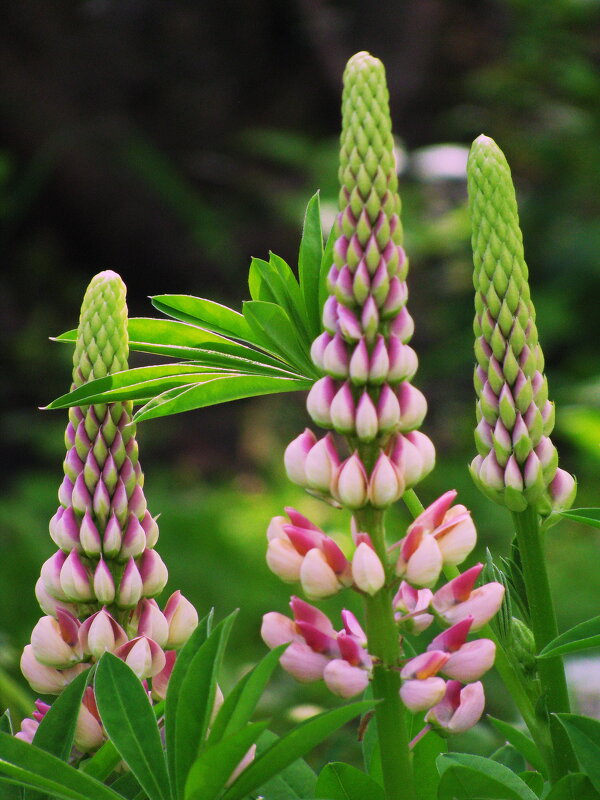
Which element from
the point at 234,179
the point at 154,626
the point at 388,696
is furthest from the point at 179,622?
the point at 234,179

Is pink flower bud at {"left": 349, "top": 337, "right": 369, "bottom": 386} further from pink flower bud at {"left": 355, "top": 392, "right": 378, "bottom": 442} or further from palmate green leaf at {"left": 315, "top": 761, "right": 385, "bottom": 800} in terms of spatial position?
palmate green leaf at {"left": 315, "top": 761, "right": 385, "bottom": 800}

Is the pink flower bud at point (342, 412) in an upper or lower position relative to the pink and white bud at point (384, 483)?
upper

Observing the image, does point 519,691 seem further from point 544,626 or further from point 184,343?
point 184,343

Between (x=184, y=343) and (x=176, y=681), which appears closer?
(x=176, y=681)

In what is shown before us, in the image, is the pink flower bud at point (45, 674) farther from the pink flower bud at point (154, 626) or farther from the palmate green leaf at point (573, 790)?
the palmate green leaf at point (573, 790)

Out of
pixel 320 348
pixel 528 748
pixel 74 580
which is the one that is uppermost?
pixel 320 348

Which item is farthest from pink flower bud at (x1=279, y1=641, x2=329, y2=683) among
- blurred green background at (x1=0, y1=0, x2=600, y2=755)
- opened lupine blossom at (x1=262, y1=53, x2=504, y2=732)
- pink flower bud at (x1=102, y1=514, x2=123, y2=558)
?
blurred green background at (x1=0, y1=0, x2=600, y2=755)

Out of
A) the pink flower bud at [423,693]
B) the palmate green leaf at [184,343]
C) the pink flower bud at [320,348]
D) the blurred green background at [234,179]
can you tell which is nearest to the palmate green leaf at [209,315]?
the palmate green leaf at [184,343]

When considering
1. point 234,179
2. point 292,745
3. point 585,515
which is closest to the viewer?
point 292,745
